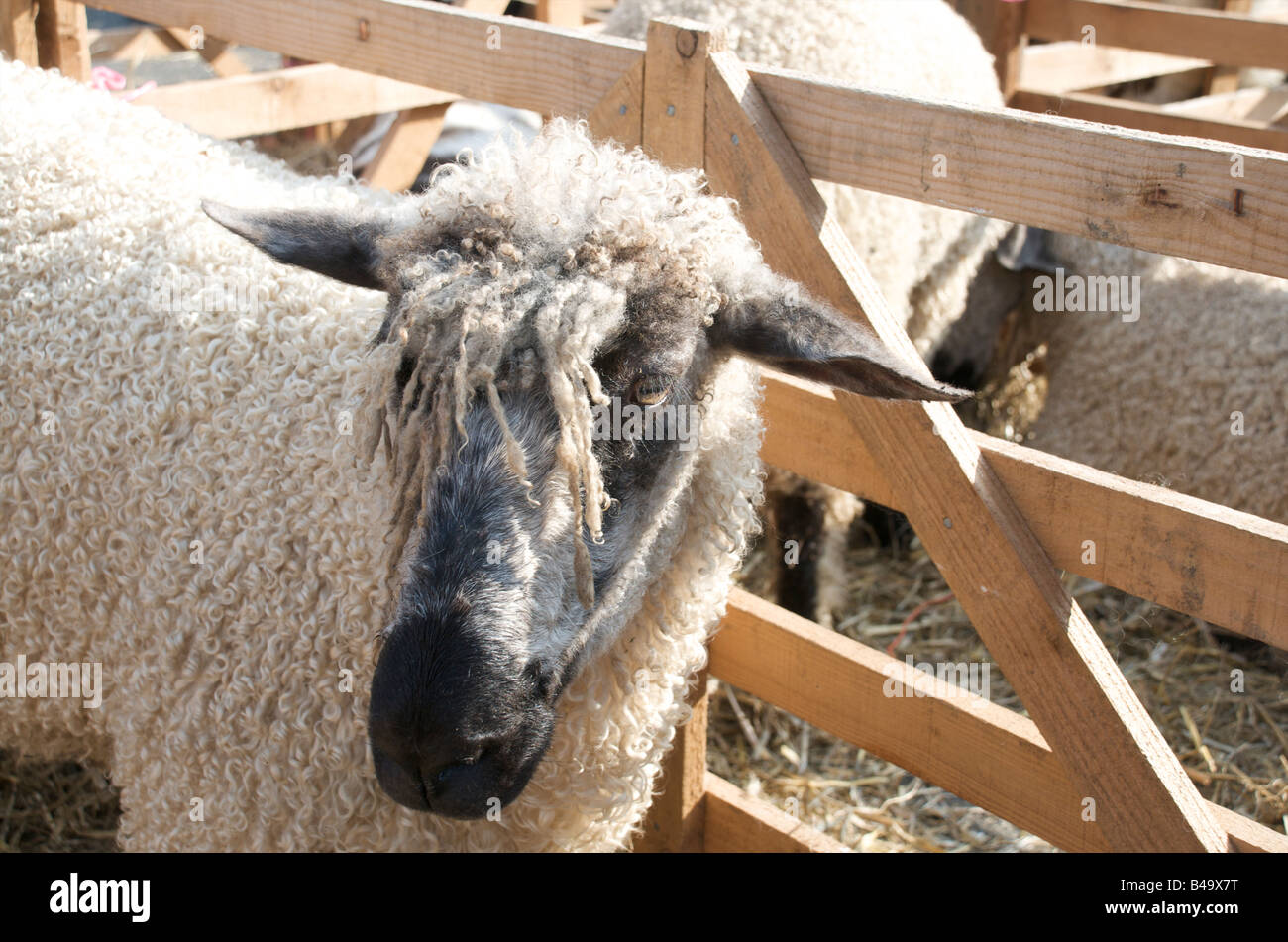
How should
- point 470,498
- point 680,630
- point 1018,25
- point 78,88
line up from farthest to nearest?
point 1018,25, point 78,88, point 680,630, point 470,498

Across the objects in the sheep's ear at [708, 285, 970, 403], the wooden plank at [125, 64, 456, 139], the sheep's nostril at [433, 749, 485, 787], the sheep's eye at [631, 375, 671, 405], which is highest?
the wooden plank at [125, 64, 456, 139]

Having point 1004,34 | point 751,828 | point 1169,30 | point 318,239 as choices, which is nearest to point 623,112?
point 318,239

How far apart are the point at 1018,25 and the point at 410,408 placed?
171 inches

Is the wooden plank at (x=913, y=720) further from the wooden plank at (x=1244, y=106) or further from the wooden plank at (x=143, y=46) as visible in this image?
the wooden plank at (x=143, y=46)

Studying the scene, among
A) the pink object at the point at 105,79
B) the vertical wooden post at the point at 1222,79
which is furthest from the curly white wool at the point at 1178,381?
the pink object at the point at 105,79

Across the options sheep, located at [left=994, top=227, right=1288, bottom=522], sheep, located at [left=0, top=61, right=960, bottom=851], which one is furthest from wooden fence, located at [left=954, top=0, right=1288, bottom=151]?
sheep, located at [left=0, top=61, right=960, bottom=851]

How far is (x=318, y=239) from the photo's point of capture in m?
1.95

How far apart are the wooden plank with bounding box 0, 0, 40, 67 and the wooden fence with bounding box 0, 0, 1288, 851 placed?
165cm

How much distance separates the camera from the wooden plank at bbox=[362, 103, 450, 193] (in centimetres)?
452

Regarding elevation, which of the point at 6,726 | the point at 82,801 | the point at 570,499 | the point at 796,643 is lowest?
the point at 82,801

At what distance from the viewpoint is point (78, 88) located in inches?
120

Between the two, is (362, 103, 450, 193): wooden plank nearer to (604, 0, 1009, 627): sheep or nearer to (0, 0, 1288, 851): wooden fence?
(604, 0, 1009, 627): sheep
